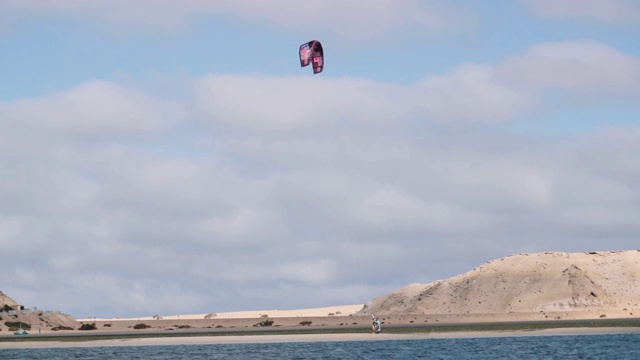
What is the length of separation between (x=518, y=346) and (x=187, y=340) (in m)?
37.9

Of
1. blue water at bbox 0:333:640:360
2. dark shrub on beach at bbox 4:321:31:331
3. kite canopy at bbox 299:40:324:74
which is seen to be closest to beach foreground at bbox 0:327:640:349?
blue water at bbox 0:333:640:360

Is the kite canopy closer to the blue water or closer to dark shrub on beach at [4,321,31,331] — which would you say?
the blue water

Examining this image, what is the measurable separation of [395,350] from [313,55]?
26994mm

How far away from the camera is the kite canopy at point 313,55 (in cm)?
8981

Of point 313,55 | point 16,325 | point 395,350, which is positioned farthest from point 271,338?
point 16,325

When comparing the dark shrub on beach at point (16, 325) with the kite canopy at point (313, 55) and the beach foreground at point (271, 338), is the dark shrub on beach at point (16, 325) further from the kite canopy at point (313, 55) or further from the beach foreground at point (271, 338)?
the kite canopy at point (313, 55)

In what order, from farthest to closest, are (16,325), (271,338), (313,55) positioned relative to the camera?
(16,325) < (271,338) < (313,55)

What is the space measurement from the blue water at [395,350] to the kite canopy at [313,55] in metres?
25.0

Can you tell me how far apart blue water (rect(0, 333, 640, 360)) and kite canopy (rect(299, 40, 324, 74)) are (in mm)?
25043

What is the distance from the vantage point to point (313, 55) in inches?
3573

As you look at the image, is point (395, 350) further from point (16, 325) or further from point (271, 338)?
point (16, 325)

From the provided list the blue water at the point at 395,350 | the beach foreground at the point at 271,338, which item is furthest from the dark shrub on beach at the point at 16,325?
the blue water at the point at 395,350

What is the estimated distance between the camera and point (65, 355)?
294ft

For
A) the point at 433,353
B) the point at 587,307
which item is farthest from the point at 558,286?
the point at 433,353
